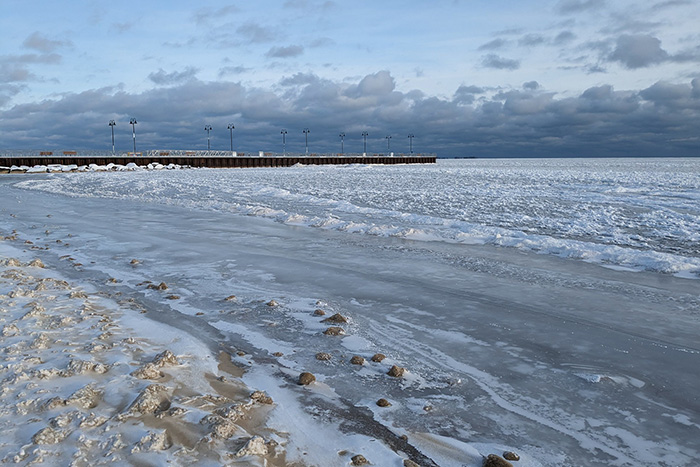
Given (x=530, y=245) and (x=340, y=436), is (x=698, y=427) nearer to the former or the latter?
(x=340, y=436)

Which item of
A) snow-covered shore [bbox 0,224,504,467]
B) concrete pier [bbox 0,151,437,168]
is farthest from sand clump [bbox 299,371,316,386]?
concrete pier [bbox 0,151,437,168]

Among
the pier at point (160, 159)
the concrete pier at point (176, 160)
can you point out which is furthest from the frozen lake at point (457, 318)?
the concrete pier at point (176, 160)

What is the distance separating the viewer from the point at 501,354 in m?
4.59

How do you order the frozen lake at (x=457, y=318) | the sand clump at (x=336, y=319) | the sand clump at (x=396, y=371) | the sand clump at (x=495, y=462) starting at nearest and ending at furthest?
the sand clump at (x=495, y=462) < the frozen lake at (x=457, y=318) < the sand clump at (x=396, y=371) < the sand clump at (x=336, y=319)

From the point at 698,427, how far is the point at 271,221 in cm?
1194

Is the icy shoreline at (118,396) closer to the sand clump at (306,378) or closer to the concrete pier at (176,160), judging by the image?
the sand clump at (306,378)

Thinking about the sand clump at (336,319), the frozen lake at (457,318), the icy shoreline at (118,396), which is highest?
the icy shoreline at (118,396)

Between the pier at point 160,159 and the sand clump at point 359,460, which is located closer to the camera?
the sand clump at point 359,460

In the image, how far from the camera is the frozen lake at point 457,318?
3.36 meters

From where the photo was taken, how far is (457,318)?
5641 millimetres

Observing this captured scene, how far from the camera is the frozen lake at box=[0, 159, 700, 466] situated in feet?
11.0

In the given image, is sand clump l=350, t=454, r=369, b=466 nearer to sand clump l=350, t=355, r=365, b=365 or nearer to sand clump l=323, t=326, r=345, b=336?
sand clump l=350, t=355, r=365, b=365

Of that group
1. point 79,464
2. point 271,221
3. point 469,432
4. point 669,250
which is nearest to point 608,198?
point 669,250

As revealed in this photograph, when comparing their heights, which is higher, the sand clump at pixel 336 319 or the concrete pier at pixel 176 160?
the concrete pier at pixel 176 160
